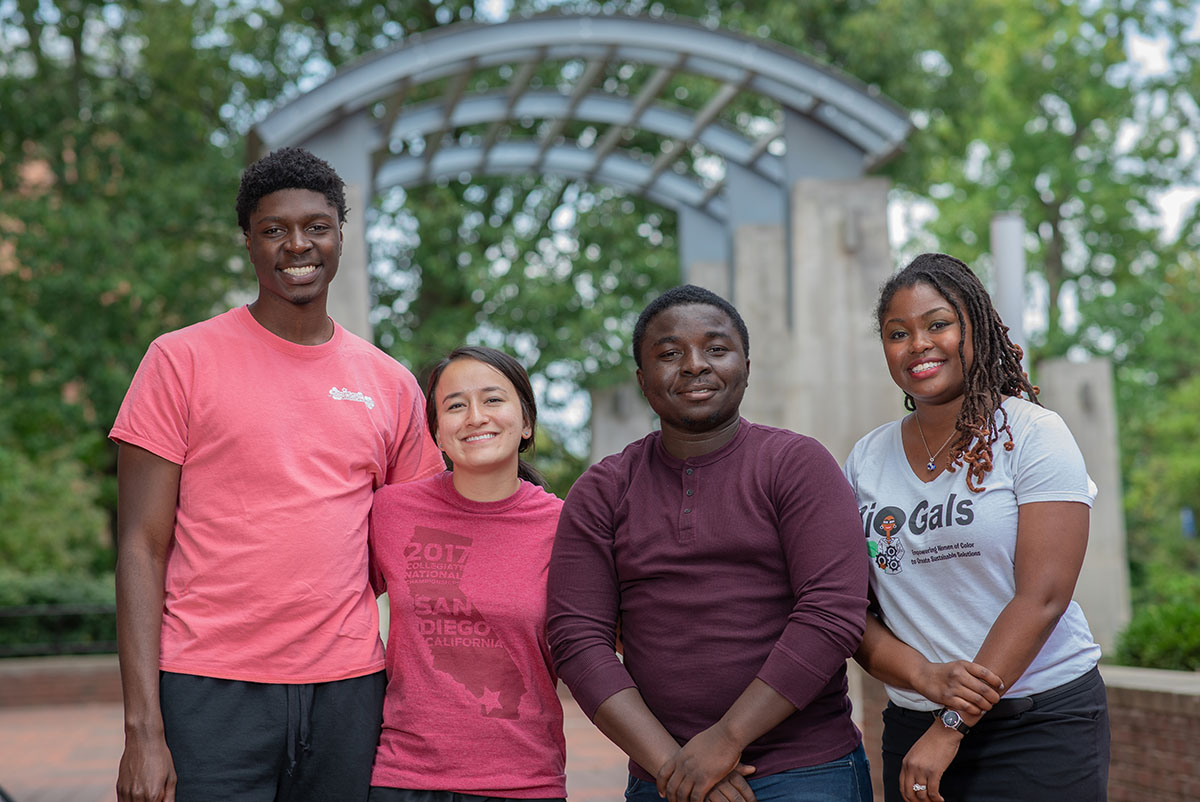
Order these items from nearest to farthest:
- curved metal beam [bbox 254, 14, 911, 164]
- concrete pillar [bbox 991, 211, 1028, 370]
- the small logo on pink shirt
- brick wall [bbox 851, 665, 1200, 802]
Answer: the small logo on pink shirt, brick wall [bbox 851, 665, 1200, 802], concrete pillar [bbox 991, 211, 1028, 370], curved metal beam [bbox 254, 14, 911, 164]

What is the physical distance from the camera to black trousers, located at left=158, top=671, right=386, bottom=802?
2730 mm

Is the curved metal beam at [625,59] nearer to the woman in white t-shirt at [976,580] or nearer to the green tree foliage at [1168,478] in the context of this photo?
the woman in white t-shirt at [976,580]

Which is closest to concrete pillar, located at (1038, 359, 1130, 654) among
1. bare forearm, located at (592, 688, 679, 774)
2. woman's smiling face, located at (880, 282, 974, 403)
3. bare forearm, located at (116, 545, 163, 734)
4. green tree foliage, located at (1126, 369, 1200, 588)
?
woman's smiling face, located at (880, 282, 974, 403)

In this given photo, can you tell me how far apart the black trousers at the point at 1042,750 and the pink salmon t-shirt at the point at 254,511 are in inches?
54.0

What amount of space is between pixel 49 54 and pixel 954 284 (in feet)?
49.7

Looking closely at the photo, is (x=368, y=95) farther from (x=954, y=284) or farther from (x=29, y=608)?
(x=29, y=608)

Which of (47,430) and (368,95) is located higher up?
(368,95)

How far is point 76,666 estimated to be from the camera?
40.1 feet

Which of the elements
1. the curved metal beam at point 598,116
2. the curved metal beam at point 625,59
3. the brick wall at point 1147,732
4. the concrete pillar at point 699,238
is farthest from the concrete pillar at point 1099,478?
the brick wall at point 1147,732

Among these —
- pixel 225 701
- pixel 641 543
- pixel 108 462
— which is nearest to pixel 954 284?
pixel 641 543

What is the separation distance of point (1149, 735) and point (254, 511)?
161 inches

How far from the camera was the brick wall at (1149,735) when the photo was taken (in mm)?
4992

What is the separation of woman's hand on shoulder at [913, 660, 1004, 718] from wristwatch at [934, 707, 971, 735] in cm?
2

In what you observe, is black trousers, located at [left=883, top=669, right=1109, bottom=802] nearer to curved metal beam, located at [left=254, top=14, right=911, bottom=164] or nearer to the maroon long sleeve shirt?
the maroon long sleeve shirt
